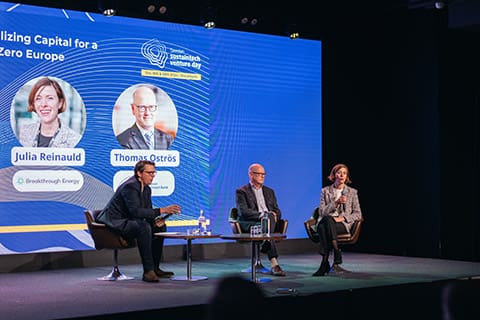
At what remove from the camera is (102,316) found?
14.4 ft

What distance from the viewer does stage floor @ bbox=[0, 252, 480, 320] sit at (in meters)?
5.40

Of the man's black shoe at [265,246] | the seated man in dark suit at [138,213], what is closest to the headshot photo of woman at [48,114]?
the seated man in dark suit at [138,213]

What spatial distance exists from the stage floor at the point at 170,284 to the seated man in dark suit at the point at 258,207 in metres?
0.29

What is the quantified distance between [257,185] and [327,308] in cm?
467

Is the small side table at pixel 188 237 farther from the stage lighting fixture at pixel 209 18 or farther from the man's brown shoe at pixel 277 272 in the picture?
the stage lighting fixture at pixel 209 18

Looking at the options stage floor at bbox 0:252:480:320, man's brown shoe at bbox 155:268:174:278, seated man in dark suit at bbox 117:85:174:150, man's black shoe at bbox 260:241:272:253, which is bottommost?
stage floor at bbox 0:252:480:320

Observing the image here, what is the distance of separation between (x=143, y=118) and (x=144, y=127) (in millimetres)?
101

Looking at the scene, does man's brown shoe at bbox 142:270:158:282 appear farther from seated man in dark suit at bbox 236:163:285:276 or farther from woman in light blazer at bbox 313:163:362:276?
woman in light blazer at bbox 313:163:362:276

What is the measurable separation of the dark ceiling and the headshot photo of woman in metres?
0.94

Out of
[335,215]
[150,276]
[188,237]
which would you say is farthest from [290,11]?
[150,276]

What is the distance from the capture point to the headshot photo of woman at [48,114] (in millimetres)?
7738

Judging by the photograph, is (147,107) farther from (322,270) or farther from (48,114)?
(322,270)

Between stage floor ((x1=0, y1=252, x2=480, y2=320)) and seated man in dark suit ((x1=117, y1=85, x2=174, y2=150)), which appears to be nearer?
stage floor ((x1=0, y1=252, x2=480, y2=320))

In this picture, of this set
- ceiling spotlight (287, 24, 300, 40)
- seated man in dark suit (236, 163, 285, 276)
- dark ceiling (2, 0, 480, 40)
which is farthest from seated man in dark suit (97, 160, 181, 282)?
ceiling spotlight (287, 24, 300, 40)
